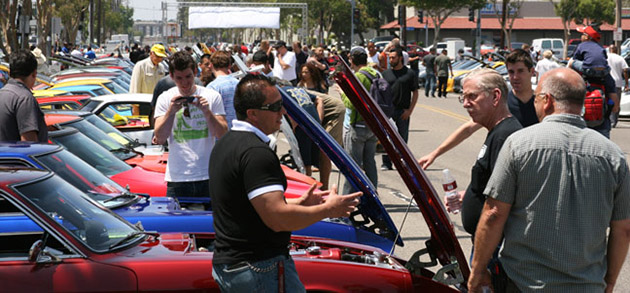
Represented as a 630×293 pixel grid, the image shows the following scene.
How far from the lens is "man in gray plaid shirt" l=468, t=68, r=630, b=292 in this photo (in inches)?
150

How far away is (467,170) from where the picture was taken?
13.3 m

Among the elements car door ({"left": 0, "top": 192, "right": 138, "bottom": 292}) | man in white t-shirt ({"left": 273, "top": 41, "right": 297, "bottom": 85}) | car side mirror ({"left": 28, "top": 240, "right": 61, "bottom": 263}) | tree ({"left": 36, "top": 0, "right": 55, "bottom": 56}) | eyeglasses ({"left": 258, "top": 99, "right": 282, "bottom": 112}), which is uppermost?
tree ({"left": 36, "top": 0, "right": 55, "bottom": 56})

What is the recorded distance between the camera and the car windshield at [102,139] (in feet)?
30.1

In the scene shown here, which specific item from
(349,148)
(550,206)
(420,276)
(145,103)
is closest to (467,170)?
(349,148)

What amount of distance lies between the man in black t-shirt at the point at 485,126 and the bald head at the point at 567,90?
57 centimetres

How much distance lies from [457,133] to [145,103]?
7675 millimetres

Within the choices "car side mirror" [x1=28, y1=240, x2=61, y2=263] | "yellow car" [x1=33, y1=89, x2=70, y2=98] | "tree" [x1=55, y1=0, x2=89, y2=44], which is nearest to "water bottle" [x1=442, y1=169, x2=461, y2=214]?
"car side mirror" [x1=28, y1=240, x2=61, y2=263]

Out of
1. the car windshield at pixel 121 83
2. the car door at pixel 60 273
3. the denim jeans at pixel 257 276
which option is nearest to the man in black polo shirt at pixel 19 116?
the car door at pixel 60 273

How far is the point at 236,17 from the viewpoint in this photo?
61.0m

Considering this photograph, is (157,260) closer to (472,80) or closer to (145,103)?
(472,80)

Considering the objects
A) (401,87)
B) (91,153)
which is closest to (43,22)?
(401,87)

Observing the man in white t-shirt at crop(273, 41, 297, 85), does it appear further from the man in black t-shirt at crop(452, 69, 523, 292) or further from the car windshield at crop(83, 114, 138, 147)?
the man in black t-shirt at crop(452, 69, 523, 292)

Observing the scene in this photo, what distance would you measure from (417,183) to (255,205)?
1.23 m

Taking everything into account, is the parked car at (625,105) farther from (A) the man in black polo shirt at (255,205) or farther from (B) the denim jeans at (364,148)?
(A) the man in black polo shirt at (255,205)
